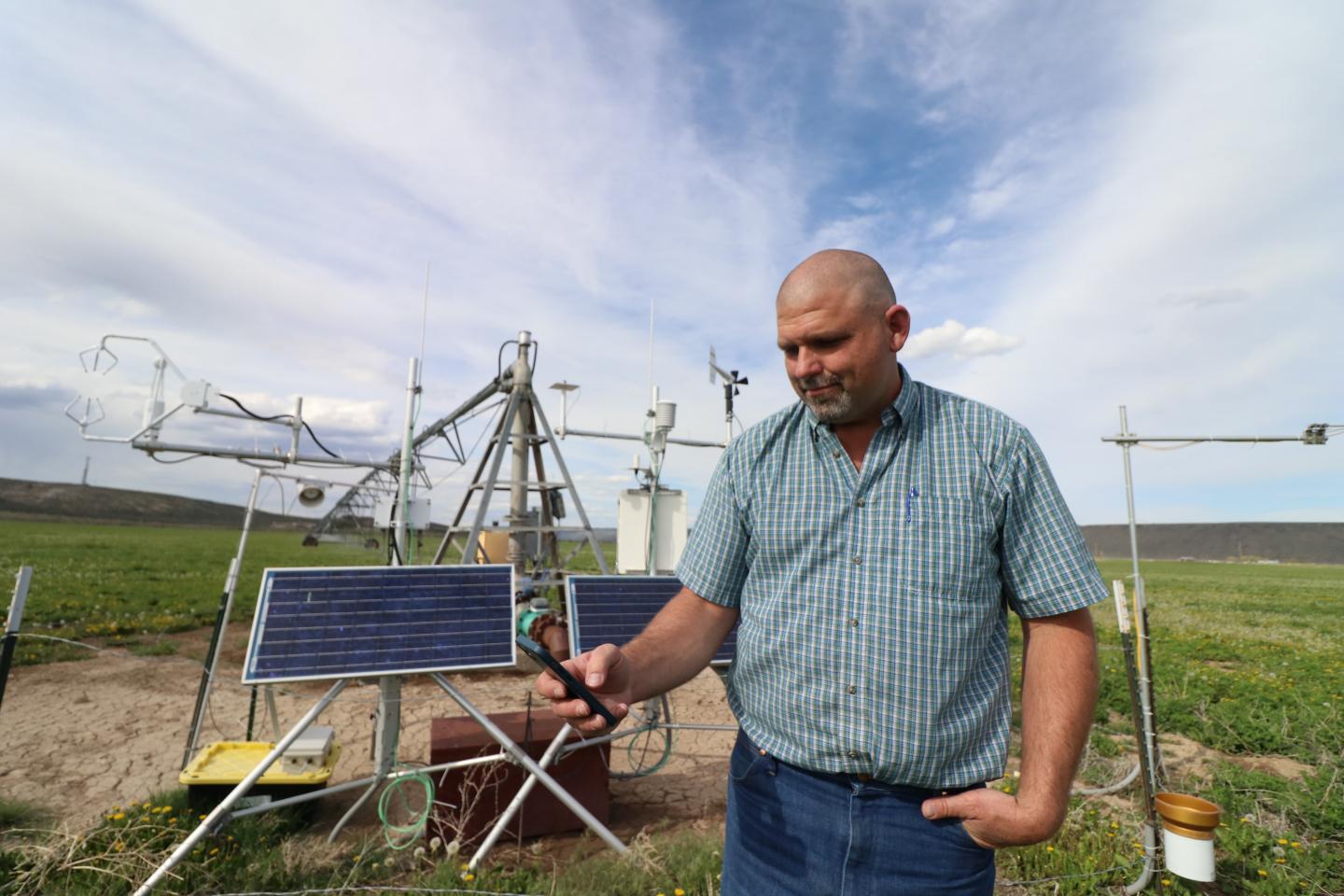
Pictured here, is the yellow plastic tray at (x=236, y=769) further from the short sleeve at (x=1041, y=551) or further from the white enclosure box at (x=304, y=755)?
the short sleeve at (x=1041, y=551)

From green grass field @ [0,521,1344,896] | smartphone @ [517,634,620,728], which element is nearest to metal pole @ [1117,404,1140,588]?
green grass field @ [0,521,1344,896]

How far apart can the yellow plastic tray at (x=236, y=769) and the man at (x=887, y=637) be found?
3751 millimetres

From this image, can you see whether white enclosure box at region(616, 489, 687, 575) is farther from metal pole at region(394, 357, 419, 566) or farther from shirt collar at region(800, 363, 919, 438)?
shirt collar at region(800, 363, 919, 438)

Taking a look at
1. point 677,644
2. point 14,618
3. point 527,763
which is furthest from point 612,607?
point 14,618

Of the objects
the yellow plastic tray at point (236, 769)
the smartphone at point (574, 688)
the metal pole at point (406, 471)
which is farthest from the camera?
the metal pole at point (406, 471)

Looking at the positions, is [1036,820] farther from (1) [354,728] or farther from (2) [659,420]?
(1) [354,728]

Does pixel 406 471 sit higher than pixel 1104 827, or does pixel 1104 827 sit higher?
pixel 406 471

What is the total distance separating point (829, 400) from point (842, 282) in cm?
29

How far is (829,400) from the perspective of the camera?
1736 mm

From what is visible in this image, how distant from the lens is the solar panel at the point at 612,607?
4.57m

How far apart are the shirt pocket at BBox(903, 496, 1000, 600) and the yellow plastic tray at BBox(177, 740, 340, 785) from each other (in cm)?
444

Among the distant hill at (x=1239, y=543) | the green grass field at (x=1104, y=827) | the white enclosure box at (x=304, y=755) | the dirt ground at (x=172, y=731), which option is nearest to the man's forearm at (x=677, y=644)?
the green grass field at (x=1104, y=827)

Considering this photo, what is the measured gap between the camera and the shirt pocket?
1.60m

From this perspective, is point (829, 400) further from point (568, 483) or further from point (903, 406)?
point (568, 483)
